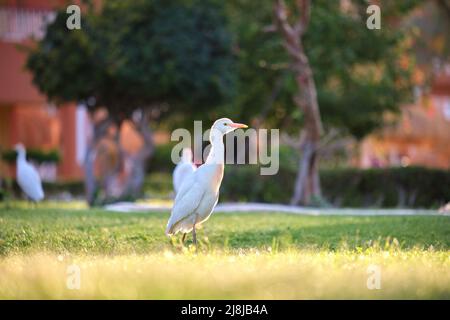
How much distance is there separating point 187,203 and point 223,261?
5.33 feet

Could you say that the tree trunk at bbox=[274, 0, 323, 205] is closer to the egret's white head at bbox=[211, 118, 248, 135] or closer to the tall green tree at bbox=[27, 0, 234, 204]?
the tall green tree at bbox=[27, 0, 234, 204]

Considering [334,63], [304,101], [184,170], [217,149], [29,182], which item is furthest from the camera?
[334,63]

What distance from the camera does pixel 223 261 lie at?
24.0 ft

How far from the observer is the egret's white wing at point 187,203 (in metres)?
8.83

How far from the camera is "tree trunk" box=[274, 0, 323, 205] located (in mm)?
17500

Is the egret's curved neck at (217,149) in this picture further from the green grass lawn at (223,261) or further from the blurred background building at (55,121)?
the blurred background building at (55,121)

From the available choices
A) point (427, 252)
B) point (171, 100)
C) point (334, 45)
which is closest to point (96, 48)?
point (171, 100)

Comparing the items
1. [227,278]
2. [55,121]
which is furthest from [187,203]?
[55,121]

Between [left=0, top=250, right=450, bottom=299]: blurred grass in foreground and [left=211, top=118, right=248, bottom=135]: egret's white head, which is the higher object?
[left=211, top=118, right=248, bottom=135]: egret's white head

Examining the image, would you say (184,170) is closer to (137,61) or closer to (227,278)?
(137,61)

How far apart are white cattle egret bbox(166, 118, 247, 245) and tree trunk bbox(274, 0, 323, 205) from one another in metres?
8.66

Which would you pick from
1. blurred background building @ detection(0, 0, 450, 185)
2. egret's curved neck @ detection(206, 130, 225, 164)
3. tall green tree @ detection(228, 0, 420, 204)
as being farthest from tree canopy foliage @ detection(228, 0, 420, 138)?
egret's curved neck @ detection(206, 130, 225, 164)

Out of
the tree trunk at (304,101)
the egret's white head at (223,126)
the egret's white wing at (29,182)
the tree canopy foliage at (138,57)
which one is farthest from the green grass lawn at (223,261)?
the tree canopy foliage at (138,57)

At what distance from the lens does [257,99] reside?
22578 mm
